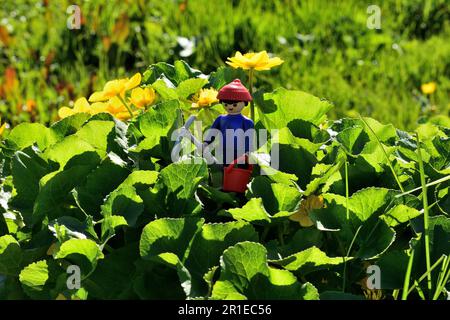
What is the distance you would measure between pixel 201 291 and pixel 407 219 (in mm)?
437

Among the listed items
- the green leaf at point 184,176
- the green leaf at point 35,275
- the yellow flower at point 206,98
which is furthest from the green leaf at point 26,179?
the yellow flower at point 206,98

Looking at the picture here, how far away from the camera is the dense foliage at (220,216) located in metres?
1.59

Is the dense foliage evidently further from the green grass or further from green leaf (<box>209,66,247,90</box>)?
the green grass

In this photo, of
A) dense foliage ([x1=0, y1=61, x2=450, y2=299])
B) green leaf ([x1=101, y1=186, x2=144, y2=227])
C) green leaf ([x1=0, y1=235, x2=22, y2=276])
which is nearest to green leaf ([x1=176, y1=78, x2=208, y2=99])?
dense foliage ([x1=0, y1=61, x2=450, y2=299])

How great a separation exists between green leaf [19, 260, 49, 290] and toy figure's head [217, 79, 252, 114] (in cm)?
52

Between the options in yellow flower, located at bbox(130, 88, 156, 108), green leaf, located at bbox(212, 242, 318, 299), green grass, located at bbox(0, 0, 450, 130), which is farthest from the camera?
green grass, located at bbox(0, 0, 450, 130)

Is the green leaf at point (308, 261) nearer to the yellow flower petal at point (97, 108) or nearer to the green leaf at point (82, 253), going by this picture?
the green leaf at point (82, 253)

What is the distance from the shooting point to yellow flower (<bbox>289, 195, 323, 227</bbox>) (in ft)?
5.70

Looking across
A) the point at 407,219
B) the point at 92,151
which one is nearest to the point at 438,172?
the point at 407,219

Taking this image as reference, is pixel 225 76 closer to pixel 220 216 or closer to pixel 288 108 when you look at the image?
pixel 288 108

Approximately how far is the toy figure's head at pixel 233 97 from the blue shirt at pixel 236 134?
0.07 feet

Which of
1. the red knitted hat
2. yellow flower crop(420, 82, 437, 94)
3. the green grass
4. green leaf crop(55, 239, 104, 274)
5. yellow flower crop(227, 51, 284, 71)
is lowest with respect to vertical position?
yellow flower crop(420, 82, 437, 94)

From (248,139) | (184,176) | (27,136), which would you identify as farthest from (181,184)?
(27,136)
